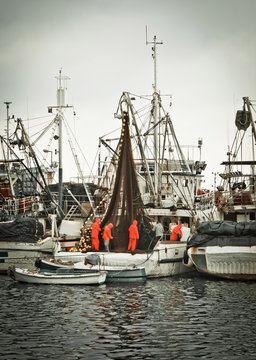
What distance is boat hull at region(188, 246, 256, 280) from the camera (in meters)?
23.6

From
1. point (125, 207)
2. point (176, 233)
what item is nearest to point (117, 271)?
point (125, 207)

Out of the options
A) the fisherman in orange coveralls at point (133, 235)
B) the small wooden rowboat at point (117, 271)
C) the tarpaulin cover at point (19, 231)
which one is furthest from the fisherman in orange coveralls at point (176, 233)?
Answer: the tarpaulin cover at point (19, 231)

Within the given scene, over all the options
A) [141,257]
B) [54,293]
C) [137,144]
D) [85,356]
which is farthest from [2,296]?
[137,144]

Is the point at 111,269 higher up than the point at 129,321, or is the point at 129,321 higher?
the point at 111,269

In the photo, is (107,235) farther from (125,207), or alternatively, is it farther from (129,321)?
(129,321)

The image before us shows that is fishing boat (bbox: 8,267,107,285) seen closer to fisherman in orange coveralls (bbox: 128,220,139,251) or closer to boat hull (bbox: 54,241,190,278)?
boat hull (bbox: 54,241,190,278)

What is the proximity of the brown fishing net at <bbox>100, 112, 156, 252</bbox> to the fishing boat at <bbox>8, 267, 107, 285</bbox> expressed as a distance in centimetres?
305

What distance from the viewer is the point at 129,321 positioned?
15.8 m

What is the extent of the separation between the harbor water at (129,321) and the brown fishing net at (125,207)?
11.4 feet

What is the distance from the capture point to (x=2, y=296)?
2003 centimetres

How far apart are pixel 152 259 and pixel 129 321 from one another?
8739mm

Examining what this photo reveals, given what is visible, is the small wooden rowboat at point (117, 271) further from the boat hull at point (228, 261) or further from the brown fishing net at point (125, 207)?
the boat hull at point (228, 261)

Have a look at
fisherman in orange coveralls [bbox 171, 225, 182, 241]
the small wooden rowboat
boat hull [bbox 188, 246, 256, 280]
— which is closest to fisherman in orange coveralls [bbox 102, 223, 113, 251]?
the small wooden rowboat

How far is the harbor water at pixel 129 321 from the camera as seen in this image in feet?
41.8
